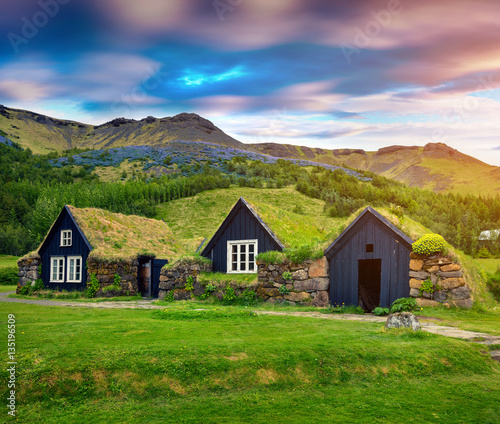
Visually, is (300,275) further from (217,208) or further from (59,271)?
(217,208)

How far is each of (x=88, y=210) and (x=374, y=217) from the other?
899 inches

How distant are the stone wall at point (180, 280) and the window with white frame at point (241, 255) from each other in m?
1.44

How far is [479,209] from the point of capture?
8606cm

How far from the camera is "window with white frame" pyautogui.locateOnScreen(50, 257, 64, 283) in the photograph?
105 feet

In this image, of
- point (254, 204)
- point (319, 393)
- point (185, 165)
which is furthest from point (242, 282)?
point (185, 165)

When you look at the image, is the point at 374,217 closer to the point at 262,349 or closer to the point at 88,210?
the point at 262,349

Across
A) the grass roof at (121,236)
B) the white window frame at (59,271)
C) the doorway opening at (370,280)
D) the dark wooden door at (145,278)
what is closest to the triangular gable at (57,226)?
the grass roof at (121,236)

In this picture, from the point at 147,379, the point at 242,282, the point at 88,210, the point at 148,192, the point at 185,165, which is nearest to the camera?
the point at 147,379

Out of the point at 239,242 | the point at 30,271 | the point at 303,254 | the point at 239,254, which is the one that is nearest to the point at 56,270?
Result: the point at 30,271

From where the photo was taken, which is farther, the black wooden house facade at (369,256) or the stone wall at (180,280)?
the stone wall at (180,280)

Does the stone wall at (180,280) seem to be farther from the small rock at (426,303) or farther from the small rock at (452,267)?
the small rock at (452,267)

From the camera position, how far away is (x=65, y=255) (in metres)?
31.6

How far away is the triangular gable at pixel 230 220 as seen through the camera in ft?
77.7

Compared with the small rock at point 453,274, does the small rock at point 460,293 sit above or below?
below
